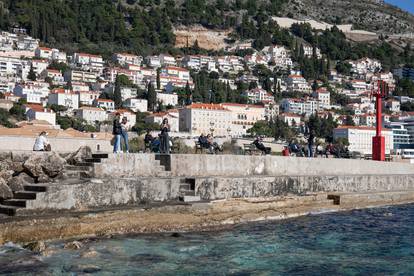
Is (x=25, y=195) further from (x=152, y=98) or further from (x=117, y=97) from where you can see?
(x=152, y=98)

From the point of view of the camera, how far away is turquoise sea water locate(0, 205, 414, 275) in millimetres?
8625

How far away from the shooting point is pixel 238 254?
9961 millimetres

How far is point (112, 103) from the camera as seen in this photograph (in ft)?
467

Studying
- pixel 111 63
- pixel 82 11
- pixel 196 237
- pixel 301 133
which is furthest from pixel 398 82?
pixel 196 237

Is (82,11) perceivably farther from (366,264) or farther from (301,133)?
(366,264)

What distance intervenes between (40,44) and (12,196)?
171 meters

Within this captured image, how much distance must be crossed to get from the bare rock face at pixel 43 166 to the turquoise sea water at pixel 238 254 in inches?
88.3

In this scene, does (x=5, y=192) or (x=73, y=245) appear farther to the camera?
(x=5, y=192)

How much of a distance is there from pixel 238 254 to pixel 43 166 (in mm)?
4293

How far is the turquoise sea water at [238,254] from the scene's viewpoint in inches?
340

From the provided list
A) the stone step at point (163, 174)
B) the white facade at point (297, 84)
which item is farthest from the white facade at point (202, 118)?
the stone step at point (163, 174)

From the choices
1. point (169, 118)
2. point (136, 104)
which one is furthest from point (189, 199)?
point (136, 104)

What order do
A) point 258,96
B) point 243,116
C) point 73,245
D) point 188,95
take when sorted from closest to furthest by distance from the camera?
point 73,245 < point 243,116 < point 188,95 < point 258,96

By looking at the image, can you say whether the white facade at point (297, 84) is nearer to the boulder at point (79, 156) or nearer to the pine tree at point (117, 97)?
the pine tree at point (117, 97)
